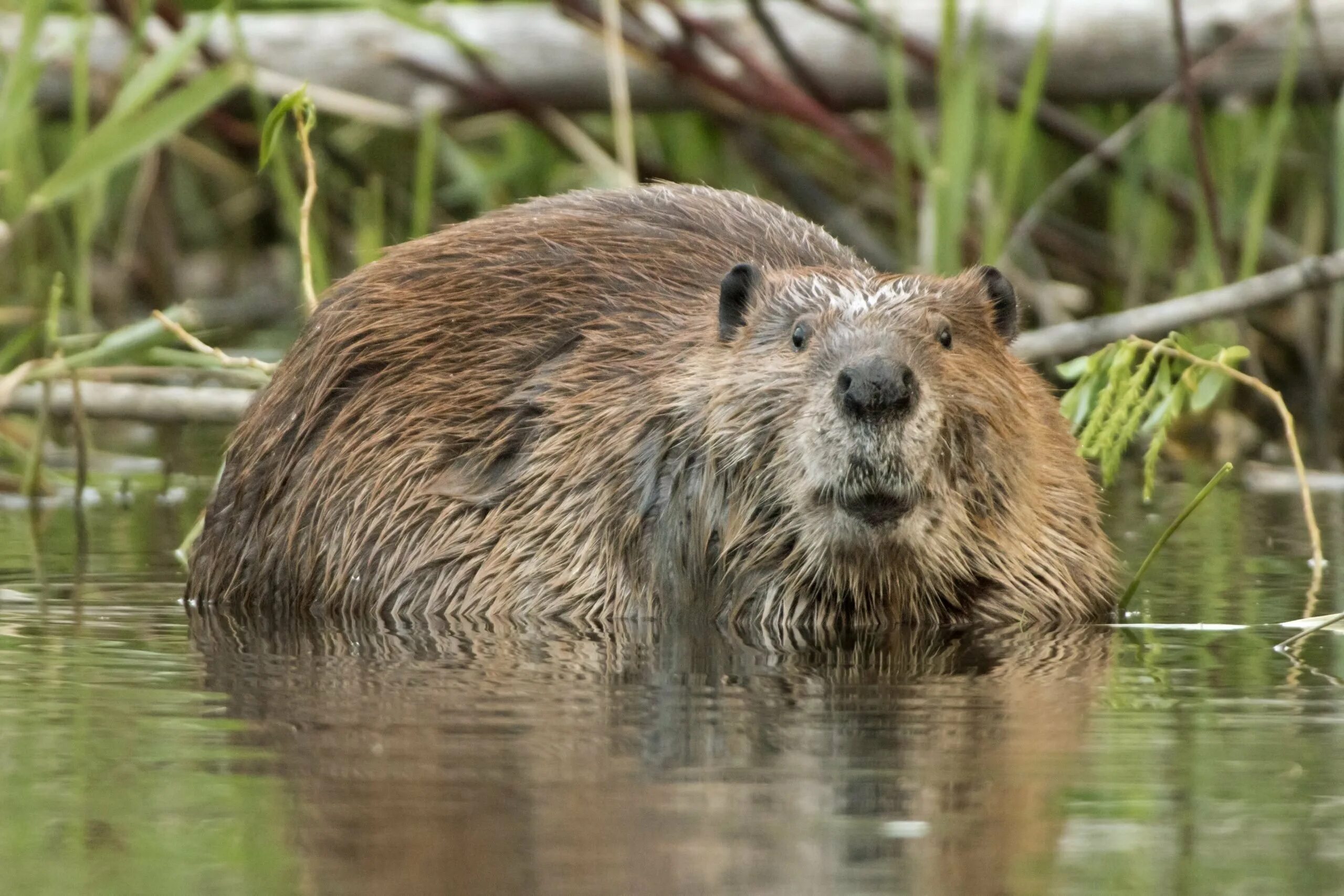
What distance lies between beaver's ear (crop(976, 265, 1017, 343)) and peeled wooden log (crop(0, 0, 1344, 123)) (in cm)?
228

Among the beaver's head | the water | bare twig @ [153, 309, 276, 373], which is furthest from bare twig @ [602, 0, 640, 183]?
the water

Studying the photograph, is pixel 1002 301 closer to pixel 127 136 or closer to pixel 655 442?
pixel 655 442

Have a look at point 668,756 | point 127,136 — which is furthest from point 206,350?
point 668,756

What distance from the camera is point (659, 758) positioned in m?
2.21

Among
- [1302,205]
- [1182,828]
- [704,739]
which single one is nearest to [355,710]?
[704,739]

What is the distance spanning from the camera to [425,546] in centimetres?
364

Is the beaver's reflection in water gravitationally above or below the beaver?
below

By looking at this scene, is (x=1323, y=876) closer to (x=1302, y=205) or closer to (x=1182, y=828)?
(x=1182, y=828)

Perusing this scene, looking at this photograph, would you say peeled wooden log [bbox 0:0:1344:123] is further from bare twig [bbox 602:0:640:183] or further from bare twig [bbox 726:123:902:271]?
bare twig [bbox 602:0:640:183]

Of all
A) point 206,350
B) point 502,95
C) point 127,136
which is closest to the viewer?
point 206,350

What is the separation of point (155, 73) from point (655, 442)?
145 cm

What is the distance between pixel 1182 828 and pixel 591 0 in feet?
14.7

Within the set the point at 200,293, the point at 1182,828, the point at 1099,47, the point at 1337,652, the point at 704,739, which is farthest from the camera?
the point at 200,293

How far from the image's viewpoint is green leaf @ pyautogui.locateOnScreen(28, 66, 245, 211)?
14.0 feet
